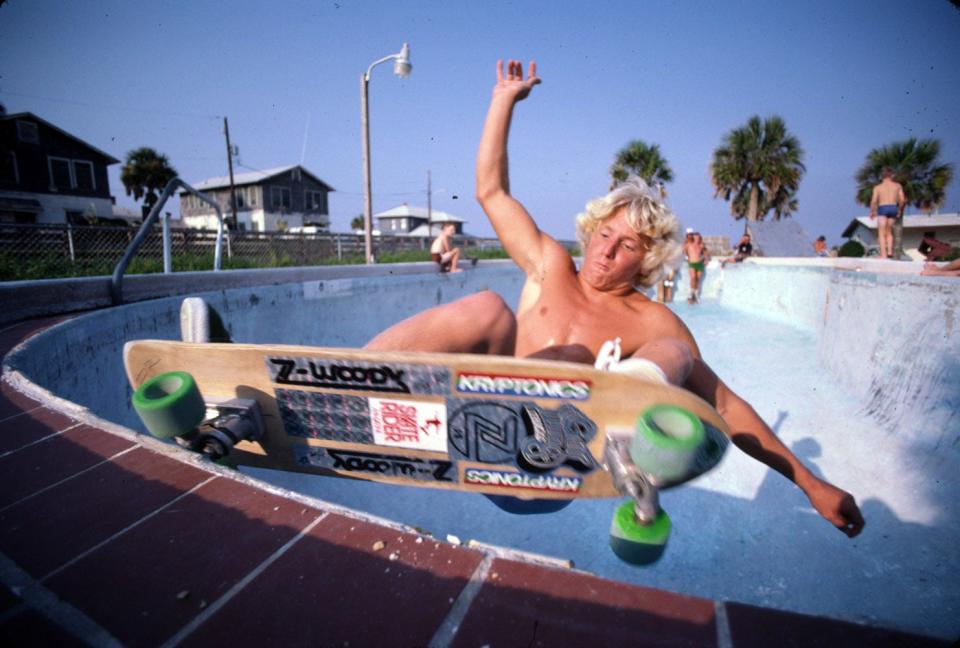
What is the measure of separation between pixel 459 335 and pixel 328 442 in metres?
0.61

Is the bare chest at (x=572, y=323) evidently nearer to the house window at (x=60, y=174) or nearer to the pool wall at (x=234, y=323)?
the pool wall at (x=234, y=323)

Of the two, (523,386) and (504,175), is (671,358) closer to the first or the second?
(523,386)

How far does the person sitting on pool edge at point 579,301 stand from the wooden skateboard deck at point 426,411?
0.34m

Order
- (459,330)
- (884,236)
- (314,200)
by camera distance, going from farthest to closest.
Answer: (314,200) → (884,236) → (459,330)

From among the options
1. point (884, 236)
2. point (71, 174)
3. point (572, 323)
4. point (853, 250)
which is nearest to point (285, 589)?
point (572, 323)

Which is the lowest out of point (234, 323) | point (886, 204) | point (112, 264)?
point (234, 323)

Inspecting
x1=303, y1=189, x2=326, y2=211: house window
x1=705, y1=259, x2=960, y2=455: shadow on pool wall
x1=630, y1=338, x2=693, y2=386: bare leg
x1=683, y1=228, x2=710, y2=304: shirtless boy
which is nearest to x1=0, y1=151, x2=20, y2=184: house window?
x1=303, y1=189, x2=326, y2=211: house window

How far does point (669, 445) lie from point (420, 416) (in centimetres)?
70

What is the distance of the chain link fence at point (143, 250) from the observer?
20.3ft

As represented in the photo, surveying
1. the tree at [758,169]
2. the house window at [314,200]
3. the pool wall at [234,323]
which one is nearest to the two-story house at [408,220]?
the house window at [314,200]

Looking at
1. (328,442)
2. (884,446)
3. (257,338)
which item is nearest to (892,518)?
(884,446)

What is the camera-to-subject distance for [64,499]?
91cm

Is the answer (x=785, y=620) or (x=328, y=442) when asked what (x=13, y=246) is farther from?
(x=785, y=620)

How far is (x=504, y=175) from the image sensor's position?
2.12m
